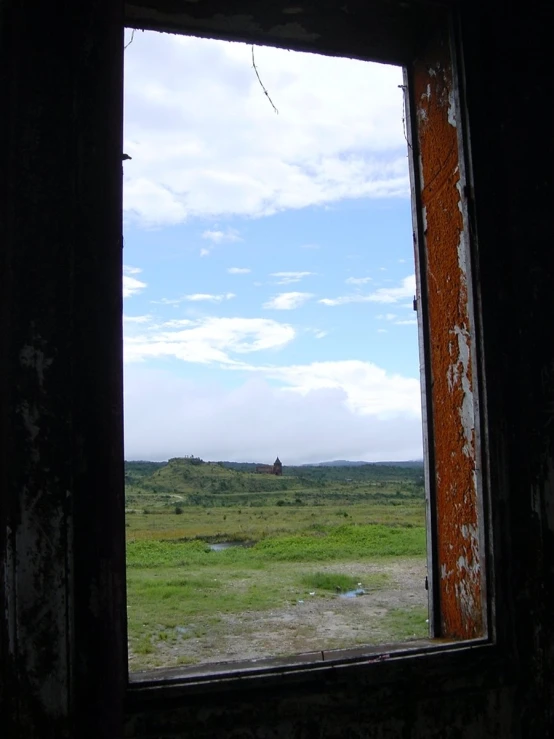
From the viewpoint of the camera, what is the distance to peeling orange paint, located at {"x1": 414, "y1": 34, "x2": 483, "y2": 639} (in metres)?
1.59

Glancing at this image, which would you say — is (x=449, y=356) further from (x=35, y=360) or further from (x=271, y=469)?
(x=271, y=469)

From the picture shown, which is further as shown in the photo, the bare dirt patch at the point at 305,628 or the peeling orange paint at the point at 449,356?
the bare dirt patch at the point at 305,628

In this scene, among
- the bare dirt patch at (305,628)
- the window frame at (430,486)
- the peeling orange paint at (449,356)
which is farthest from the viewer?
the bare dirt patch at (305,628)

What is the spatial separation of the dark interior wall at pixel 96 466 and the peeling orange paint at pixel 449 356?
10 cm

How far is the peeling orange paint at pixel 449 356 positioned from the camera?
1.59 meters

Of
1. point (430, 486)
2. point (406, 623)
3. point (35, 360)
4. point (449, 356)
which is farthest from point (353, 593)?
point (35, 360)

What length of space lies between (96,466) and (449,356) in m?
0.96

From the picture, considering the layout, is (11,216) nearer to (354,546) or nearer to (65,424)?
(65,424)

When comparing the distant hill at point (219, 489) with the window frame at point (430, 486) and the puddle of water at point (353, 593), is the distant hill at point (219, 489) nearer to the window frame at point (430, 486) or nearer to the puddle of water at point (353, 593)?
the puddle of water at point (353, 593)

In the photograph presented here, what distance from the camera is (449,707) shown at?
139 cm

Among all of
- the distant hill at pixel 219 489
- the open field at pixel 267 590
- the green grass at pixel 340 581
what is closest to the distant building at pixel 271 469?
the distant hill at pixel 219 489

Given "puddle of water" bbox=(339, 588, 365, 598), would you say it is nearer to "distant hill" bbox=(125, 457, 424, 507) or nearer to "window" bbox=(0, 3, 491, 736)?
"window" bbox=(0, 3, 491, 736)

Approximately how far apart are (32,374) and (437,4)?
4.60ft

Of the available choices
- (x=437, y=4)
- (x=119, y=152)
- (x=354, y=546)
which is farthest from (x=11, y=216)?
(x=354, y=546)
